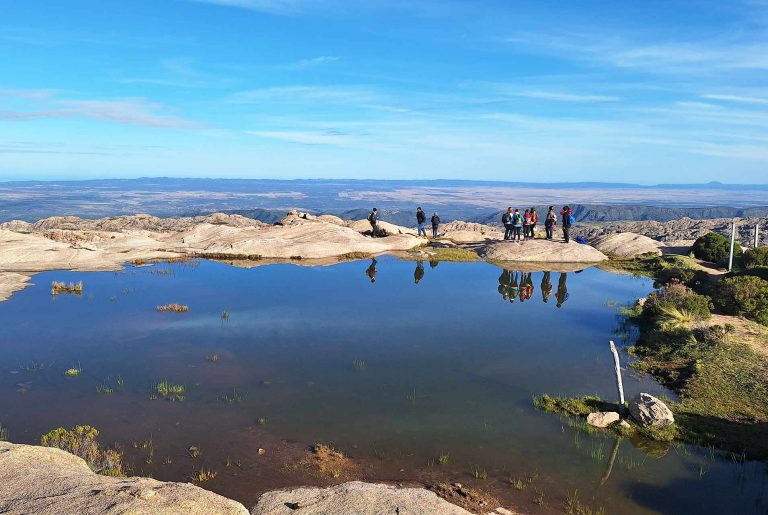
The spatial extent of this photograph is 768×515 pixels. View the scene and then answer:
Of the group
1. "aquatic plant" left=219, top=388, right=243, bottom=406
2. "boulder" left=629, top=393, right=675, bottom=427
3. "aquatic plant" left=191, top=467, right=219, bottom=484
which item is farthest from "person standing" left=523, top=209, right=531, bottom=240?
"aquatic plant" left=191, top=467, right=219, bottom=484

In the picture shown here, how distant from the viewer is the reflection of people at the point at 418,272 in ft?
122

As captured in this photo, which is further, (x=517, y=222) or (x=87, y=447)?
(x=517, y=222)

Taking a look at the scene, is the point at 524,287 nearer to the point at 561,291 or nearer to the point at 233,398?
the point at 561,291

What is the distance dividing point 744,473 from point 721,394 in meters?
4.81

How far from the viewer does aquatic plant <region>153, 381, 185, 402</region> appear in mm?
Answer: 17000

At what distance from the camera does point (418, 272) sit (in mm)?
40000

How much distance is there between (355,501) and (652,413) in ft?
29.7

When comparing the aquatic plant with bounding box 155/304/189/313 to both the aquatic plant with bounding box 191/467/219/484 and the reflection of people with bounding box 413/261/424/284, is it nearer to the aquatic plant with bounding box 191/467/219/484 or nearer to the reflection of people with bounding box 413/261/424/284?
the reflection of people with bounding box 413/261/424/284

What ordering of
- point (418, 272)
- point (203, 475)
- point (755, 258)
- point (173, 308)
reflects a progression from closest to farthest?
point (203, 475), point (173, 308), point (755, 258), point (418, 272)

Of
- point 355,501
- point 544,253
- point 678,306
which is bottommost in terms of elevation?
point 355,501

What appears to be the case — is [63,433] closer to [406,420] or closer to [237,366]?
[237,366]

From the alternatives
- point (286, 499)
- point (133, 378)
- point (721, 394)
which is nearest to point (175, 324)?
point (133, 378)

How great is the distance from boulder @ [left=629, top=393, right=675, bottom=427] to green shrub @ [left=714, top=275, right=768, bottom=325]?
44.6ft

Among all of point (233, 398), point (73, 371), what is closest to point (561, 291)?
point (233, 398)
